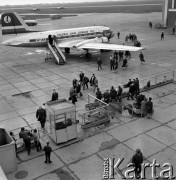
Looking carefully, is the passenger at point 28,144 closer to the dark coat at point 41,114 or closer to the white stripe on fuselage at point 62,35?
the dark coat at point 41,114

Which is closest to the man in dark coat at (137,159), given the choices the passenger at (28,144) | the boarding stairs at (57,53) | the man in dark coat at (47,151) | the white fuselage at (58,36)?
the man in dark coat at (47,151)

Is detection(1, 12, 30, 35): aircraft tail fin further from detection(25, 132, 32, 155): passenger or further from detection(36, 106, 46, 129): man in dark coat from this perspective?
detection(25, 132, 32, 155): passenger

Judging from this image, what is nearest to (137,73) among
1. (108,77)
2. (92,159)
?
(108,77)

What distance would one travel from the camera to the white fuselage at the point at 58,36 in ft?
107

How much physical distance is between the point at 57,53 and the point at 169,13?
3731cm

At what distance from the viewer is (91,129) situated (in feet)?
51.3

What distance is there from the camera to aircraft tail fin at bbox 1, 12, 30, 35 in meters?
33.3

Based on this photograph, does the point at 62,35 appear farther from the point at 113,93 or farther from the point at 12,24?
the point at 113,93

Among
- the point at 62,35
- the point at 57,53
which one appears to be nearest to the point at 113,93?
the point at 57,53

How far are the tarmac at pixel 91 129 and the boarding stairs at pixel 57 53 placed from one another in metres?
0.89

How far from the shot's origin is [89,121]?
16312 mm

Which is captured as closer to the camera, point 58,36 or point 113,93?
point 113,93

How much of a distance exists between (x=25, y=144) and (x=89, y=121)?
15.2ft

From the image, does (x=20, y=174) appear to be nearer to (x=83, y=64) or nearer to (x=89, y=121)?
(x=89, y=121)
